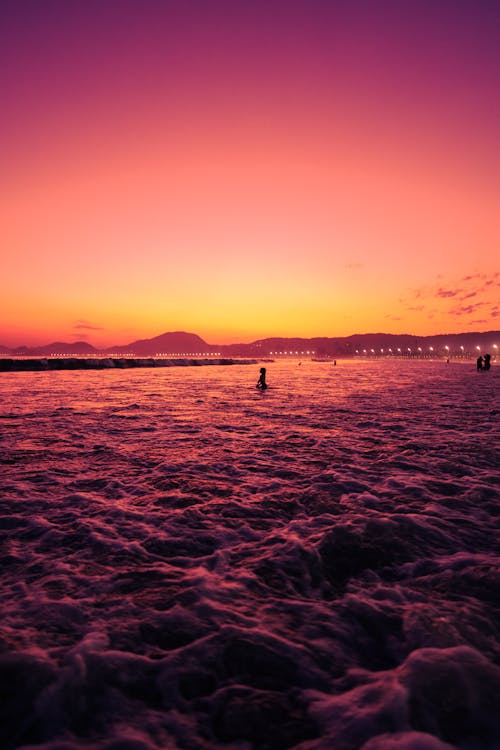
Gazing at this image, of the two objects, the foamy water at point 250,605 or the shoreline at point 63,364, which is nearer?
the foamy water at point 250,605

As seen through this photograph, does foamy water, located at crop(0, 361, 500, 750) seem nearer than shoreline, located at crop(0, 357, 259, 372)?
Yes

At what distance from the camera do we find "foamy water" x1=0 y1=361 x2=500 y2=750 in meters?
2.61

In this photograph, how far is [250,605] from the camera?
3.82m

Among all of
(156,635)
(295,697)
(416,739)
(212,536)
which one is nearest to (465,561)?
(416,739)

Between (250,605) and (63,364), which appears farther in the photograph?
(63,364)

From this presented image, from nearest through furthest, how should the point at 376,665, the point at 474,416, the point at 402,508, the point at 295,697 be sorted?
the point at 295,697 → the point at 376,665 → the point at 402,508 → the point at 474,416

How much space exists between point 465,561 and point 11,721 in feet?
15.8

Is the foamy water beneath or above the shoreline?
beneath

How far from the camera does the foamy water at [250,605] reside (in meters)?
2.61

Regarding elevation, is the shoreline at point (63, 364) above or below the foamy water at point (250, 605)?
above

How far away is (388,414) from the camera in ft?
53.7

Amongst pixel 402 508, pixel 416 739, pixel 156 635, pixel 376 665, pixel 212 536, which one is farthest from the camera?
pixel 402 508

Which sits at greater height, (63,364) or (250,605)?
(63,364)

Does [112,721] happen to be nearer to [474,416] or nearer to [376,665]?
[376,665]
